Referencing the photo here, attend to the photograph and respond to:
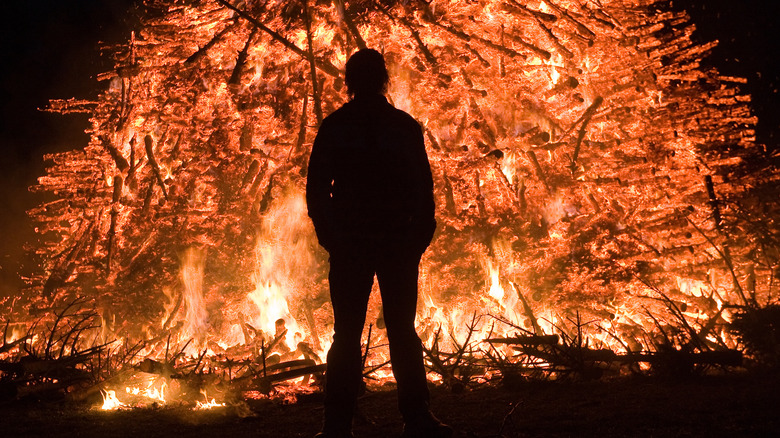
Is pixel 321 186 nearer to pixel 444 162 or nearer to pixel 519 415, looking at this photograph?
pixel 519 415

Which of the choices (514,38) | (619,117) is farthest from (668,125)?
(514,38)

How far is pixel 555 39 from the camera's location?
5.27m

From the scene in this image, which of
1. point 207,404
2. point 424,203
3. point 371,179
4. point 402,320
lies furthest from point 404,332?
point 207,404

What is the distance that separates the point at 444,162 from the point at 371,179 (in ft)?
8.71

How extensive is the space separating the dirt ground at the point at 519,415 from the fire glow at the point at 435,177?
37.7 inches

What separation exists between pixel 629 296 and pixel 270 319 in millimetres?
3141

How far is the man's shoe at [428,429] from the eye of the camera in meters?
2.62

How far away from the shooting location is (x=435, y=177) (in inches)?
213

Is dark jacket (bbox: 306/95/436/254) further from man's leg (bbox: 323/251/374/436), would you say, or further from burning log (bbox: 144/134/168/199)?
burning log (bbox: 144/134/168/199)

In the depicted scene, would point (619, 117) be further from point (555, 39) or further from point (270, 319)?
point (270, 319)

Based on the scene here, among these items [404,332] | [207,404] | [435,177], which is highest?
[435,177]

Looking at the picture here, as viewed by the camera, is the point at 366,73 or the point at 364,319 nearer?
the point at 364,319

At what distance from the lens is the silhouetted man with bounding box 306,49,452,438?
106 inches

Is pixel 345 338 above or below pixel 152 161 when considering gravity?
below
